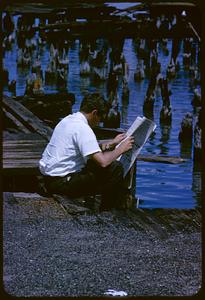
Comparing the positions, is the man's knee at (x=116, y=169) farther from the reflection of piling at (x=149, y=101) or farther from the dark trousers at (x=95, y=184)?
the reflection of piling at (x=149, y=101)

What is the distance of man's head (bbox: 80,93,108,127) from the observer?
26.3 ft

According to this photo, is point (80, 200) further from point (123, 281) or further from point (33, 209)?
point (123, 281)

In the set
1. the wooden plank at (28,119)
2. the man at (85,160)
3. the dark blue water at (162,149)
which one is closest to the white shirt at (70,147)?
the man at (85,160)

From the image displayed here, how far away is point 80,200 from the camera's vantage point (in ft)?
28.8

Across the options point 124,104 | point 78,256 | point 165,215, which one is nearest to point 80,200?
point 165,215

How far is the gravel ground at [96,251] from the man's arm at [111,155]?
0.59m

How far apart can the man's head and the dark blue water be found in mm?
5447

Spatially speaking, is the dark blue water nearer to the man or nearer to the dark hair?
the man

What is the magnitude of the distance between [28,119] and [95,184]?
5.99m

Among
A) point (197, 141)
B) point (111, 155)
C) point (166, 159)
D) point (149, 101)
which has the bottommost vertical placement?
point (149, 101)

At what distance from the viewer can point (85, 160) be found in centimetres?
838

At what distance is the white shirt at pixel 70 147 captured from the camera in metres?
8.01

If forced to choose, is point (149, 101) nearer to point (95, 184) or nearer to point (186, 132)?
point (186, 132)

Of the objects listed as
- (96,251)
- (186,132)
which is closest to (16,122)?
(186,132)
